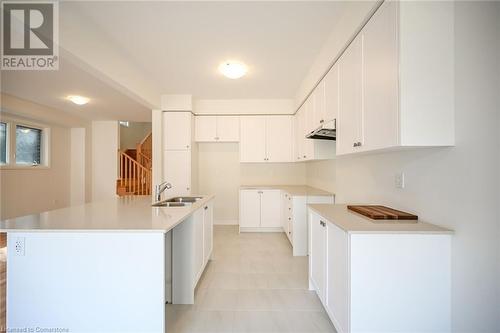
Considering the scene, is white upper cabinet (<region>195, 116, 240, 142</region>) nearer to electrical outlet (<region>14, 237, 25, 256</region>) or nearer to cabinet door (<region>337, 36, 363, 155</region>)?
cabinet door (<region>337, 36, 363, 155</region>)

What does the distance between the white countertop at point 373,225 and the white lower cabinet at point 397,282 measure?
28mm

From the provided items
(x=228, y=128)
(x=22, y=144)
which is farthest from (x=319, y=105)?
(x=22, y=144)

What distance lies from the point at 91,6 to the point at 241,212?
361 centimetres

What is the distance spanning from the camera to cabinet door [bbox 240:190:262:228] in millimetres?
4547

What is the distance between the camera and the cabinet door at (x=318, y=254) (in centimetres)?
188

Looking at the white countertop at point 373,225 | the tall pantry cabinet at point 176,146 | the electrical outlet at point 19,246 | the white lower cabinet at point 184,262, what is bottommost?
the white lower cabinet at point 184,262

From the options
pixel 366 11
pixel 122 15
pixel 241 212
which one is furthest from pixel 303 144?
pixel 122 15

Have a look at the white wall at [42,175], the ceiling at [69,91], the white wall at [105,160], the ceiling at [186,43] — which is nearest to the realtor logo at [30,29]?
the ceiling at [186,43]

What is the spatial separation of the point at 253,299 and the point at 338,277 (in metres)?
1.00

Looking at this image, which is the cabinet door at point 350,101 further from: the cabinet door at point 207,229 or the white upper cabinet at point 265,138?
the white upper cabinet at point 265,138

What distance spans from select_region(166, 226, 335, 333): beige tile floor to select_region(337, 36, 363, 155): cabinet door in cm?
144

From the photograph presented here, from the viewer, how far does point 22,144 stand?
5105mm

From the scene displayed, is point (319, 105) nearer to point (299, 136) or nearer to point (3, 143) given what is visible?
point (299, 136)

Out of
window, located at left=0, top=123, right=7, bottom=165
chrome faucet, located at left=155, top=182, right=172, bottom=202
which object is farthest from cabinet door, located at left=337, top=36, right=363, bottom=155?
window, located at left=0, top=123, right=7, bottom=165
